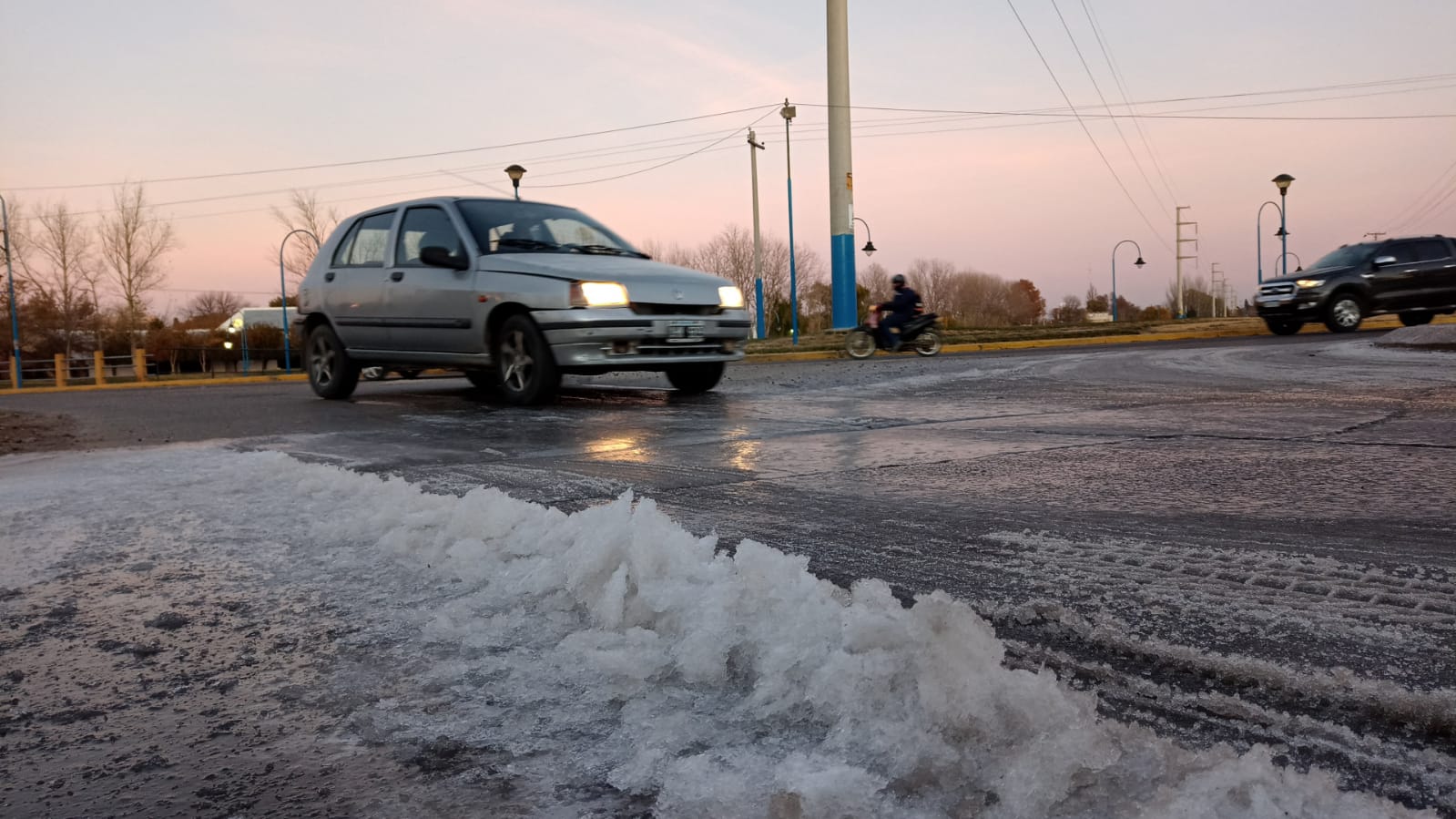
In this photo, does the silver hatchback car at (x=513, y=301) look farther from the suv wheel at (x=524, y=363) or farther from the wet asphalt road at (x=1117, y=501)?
the wet asphalt road at (x=1117, y=501)

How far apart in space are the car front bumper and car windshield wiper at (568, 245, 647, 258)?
0.94 metres

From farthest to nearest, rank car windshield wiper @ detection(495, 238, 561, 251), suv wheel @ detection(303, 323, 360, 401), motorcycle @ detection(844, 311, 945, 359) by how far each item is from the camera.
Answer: motorcycle @ detection(844, 311, 945, 359), suv wheel @ detection(303, 323, 360, 401), car windshield wiper @ detection(495, 238, 561, 251)

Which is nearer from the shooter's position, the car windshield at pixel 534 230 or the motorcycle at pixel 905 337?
the car windshield at pixel 534 230

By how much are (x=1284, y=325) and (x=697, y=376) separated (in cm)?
1498

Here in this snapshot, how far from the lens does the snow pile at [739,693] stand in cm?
117

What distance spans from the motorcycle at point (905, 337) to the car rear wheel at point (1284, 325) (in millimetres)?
7103

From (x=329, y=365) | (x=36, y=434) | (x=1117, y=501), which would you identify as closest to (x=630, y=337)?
(x=329, y=365)

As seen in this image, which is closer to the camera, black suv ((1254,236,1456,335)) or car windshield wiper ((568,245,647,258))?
car windshield wiper ((568,245,647,258))

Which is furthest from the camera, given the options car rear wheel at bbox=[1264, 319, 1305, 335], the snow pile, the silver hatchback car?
car rear wheel at bbox=[1264, 319, 1305, 335]

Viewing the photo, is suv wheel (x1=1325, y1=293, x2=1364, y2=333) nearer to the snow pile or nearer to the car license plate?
the car license plate

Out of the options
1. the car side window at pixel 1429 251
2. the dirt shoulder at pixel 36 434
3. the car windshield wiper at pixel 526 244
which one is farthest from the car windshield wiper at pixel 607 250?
the car side window at pixel 1429 251

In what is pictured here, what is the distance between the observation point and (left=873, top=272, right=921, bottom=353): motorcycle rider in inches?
634

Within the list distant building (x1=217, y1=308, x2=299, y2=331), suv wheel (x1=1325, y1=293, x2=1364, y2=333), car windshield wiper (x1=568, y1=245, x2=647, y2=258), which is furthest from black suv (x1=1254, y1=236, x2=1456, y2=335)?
distant building (x1=217, y1=308, x2=299, y2=331)

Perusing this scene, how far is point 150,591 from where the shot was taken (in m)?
2.38
